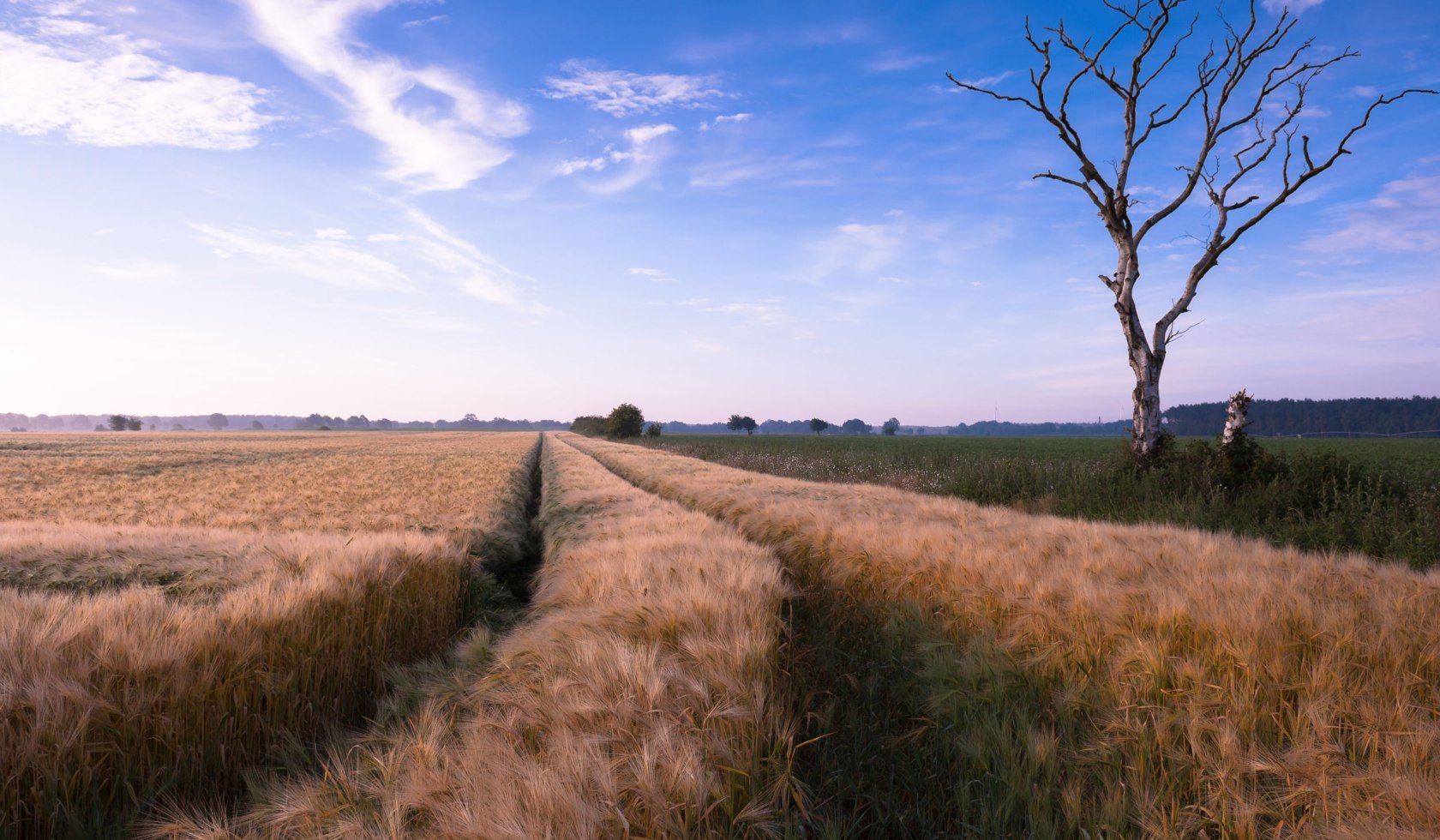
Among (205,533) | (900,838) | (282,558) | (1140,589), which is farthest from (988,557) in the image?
(205,533)

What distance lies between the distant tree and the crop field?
7214cm

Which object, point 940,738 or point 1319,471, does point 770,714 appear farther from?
point 1319,471

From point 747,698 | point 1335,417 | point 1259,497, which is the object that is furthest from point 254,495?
point 1335,417

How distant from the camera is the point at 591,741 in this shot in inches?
79.4

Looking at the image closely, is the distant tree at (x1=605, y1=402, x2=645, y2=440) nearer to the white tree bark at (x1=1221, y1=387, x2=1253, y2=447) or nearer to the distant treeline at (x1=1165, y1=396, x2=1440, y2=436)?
the white tree bark at (x1=1221, y1=387, x2=1253, y2=447)

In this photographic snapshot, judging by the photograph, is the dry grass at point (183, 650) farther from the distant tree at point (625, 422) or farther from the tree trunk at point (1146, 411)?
the distant tree at point (625, 422)

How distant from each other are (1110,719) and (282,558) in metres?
5.67

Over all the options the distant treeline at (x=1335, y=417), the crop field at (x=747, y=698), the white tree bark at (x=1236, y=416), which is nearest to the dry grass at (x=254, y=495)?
the crop field at (x=747, y=698)

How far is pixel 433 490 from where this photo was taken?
1406 centimetres

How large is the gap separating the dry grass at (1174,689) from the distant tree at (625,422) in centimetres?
7386

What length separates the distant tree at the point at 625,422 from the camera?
77.0 m

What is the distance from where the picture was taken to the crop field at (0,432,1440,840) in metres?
1.89

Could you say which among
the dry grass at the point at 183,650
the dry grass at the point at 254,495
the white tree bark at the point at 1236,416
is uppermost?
the white tree bark at the point at 1236,416

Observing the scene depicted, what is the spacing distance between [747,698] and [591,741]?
0.62 metres
